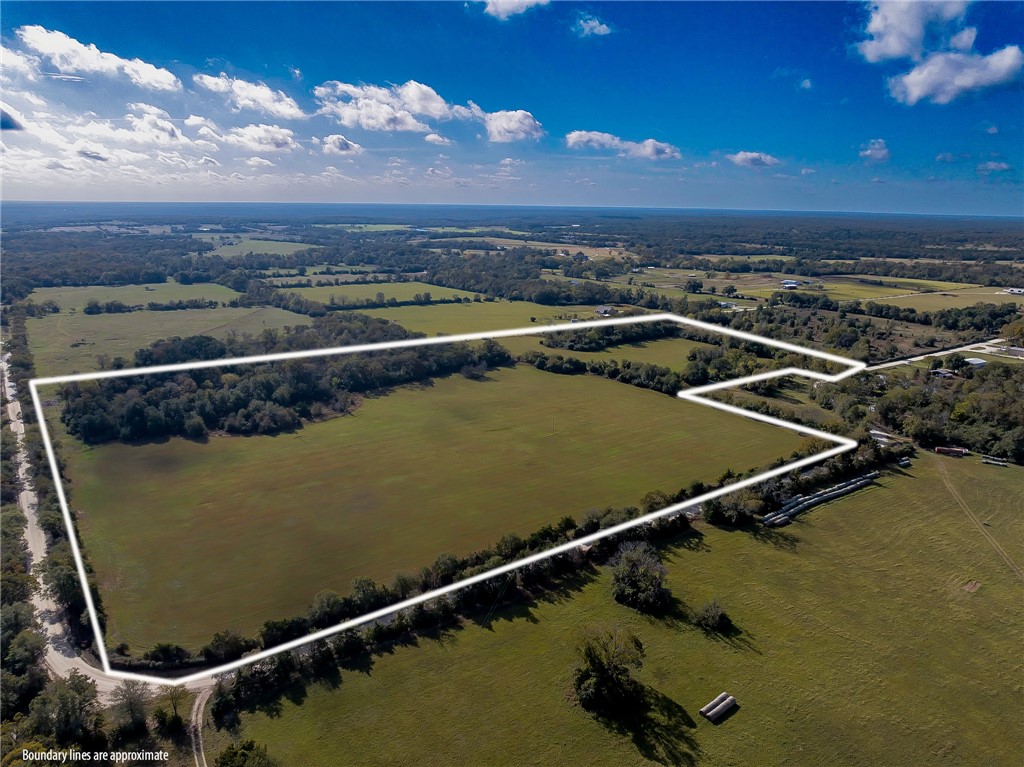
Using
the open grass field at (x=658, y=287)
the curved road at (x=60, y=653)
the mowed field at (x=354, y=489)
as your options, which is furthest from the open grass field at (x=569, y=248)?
the curved road at (x=60, y=653)

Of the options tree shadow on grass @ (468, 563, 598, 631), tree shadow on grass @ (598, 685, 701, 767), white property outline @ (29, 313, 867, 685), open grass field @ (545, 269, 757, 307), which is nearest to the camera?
white property outline @ (29, 313, 867, 685)

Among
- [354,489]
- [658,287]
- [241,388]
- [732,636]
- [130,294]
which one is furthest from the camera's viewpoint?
[658,287]

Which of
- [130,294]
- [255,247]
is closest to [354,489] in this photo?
[130,294]

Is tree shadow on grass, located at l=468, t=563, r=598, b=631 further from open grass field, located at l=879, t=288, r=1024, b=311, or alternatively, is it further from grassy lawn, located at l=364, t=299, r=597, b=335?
open grass field, located at l=879, t=288, r=1024, b=311

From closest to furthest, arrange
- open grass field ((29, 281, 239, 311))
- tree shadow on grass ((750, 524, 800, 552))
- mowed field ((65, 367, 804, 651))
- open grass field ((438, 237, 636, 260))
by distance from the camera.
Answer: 1. mowed field ((65, 367, 804, 651))
2. tree shadow on grass ((750, 524, 800, 552))
3. open grass field ((29, 281, 239, 311))
4. open grass field ((438, 237, 636, 260))

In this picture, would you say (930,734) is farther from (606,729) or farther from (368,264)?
(368,264)

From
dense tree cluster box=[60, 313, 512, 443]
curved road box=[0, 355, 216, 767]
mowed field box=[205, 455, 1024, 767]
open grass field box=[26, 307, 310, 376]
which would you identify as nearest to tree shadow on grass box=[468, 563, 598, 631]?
mowed field box=[205, 455, 1024, 767]

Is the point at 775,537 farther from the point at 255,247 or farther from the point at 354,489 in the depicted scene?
the point at 255,247
